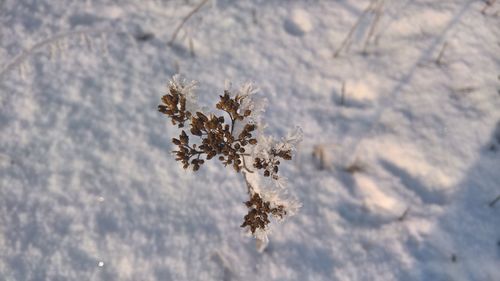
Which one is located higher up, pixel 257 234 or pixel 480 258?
pixel 257 234

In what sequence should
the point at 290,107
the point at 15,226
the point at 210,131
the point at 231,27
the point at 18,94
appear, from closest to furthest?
the point at 210,131 < the point at 15,226 < the point at 18,94 < the point at 290,107 < the point at 231,27

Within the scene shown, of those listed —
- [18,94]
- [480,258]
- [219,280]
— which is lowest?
[480,258]

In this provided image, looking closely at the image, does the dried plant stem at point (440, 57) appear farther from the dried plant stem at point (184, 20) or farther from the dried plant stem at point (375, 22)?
the dried plant stem at point (184, 20)

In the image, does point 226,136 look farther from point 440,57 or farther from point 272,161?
point 440,57

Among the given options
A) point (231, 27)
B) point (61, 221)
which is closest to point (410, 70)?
point (231, 27)

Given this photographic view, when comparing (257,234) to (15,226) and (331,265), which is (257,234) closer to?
(331,265)

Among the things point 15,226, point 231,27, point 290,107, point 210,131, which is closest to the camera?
point 210,131

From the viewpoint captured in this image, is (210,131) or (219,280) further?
(219,280)
